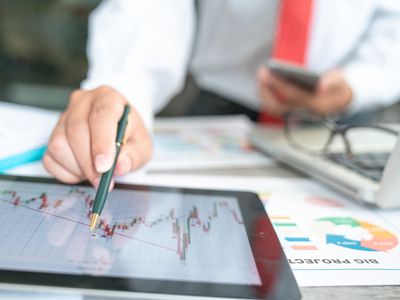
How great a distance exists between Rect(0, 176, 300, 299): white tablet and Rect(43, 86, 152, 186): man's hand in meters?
0.02

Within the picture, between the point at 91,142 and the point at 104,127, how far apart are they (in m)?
0.02

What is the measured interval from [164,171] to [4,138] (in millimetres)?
192

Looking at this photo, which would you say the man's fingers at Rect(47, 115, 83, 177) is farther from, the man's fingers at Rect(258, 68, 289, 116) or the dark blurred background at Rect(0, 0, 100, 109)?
the dark blurred background at Rect(0, 0, 100, 109)

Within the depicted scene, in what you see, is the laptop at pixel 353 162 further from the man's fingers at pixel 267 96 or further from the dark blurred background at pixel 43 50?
the dark blurred background at pixel 43 50

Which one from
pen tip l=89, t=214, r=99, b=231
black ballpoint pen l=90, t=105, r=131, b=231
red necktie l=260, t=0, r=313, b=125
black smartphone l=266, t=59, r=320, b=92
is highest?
red necktie l=260, t=0, r=313, b=125

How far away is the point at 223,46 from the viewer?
A: 0.97 metres

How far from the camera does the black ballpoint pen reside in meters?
0.35

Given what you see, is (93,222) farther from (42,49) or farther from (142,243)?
(42,49)

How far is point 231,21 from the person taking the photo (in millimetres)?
938

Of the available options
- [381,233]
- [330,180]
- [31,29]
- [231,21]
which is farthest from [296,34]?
[31,29]

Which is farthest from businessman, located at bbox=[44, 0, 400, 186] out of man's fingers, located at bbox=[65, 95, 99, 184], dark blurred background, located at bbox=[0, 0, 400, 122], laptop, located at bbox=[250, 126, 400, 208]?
dark blurred background, located at bbox=[0, 0, 400, 122]

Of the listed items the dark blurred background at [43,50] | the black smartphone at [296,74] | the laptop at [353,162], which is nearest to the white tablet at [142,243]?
the laptop at [353,162]

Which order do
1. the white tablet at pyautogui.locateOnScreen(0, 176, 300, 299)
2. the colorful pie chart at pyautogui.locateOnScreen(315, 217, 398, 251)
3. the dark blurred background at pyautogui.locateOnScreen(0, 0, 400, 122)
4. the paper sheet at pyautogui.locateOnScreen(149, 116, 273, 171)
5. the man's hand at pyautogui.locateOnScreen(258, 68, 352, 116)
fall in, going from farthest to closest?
the dark blurred background at pyautogui.locateOnScreen(0, 0, 400, 122)
the man's hand at pyautogui.locateOnScreen(258, 68, 352, 116)
the paper sheet at pyautogui.locateOnScreen(149, 116, 273, 171)
the colorful pie chart at pyautogui.locateOnScreen(315, 217, 398, 251)
the white tablet at pyautogui.locateOnScreen(0, 176, 300, 299)

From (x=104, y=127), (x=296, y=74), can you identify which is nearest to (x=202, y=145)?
(x=296, y=74)
